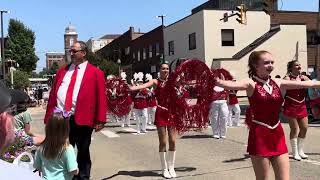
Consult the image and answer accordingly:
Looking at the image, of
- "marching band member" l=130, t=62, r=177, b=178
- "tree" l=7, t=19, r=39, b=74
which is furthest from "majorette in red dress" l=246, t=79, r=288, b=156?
"tree" l=7, t=19, r=39, b=74

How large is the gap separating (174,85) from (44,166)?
3.18 meters

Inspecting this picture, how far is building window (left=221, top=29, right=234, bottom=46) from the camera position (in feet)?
143

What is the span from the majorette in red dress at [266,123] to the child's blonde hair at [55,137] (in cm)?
198

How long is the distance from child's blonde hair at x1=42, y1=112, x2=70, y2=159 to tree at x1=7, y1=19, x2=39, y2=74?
6478cm

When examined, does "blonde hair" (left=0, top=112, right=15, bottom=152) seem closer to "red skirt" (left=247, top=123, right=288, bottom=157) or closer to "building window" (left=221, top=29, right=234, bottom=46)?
"red skirt" (left=247, top=123, right=288, bottom=157)

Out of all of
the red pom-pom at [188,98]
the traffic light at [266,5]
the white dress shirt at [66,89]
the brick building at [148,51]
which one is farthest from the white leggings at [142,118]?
the brick building at [148,51]

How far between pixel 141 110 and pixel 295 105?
27.0ft

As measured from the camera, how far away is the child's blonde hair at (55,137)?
223 inches

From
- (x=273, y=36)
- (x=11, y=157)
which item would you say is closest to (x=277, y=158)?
(x=11, y=157)

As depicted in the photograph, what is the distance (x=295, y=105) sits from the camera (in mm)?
10039

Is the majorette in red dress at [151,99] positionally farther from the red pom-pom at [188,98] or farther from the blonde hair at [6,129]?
the blonde hair at [6,129]

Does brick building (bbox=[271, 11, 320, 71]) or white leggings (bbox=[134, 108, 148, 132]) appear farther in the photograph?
brick building (bbox=[271, 11, 320, 71])

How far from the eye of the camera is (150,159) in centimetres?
1121

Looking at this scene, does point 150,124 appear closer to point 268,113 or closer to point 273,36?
point 268,113
